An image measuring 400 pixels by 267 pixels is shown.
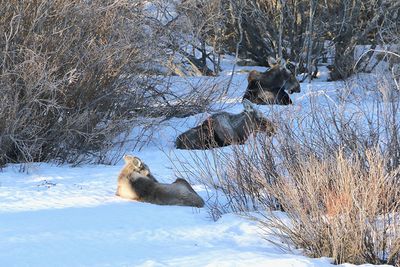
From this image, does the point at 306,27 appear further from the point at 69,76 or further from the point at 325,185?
the point at 325,185

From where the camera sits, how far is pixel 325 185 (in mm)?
7258

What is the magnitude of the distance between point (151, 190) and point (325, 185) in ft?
8.63

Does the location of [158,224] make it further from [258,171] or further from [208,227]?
[258,171]

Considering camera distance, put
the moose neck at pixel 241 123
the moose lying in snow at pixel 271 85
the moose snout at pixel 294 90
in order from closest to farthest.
Answer: the moose neck at pixel 241 123
the moose lying in snow at pixel 271 85
the moose snout at pixel 294 90

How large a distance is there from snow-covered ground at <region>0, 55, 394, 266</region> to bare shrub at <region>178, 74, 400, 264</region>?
0.79 feet

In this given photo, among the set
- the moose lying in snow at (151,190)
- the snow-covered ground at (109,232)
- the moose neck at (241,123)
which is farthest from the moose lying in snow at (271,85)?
the moose lying in snow at (151,190)

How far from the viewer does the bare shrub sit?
22.5 ft

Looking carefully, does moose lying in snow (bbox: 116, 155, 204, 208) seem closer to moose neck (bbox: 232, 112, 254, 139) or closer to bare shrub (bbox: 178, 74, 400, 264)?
bare shrub (bbox: 178, 74, 400, 264)

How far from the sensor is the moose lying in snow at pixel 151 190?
9.01 meters

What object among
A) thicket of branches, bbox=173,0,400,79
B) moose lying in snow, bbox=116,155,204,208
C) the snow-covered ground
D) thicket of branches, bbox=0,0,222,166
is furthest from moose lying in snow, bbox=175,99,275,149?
thicket of branches, bbox=173,0,400,79

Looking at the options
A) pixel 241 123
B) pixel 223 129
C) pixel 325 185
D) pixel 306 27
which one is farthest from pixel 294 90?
pixel 325 185

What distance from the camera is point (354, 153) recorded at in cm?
814

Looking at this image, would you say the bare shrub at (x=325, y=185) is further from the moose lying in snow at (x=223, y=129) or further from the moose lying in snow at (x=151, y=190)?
the moose lying in snow at (x=223, y=129)

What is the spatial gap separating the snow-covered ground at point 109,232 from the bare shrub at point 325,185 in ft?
0.79
